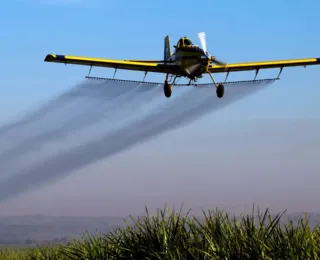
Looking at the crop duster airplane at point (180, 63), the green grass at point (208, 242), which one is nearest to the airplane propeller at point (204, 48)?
the crop duster airplane at point (180, 63)

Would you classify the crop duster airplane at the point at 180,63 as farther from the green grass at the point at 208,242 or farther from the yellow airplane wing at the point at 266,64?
the green grass at the point at 208,242

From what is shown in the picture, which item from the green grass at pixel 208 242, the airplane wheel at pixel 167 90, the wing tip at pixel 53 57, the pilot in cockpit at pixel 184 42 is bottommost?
the green grass at pixel 208 242

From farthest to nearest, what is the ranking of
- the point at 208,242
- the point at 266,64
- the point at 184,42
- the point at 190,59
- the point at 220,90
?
1. the point at 266,64
2. the point at 184,42
3. the point at 190,59
4. the point at 220,90
5. the point at 208,242

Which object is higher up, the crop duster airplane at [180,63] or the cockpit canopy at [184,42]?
the cockpit canopy at [184,42]

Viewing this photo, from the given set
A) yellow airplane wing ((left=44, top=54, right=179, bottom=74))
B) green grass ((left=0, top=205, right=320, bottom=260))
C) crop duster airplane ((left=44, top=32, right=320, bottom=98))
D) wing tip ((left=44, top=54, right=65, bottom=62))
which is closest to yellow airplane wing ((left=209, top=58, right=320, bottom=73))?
crop duster airplane ((left=44, top=32, right=320, bottom=98))

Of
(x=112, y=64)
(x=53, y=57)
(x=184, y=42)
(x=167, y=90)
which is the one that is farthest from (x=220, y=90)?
(x=53, y=57)

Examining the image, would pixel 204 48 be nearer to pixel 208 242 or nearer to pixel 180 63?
pixel 180 63

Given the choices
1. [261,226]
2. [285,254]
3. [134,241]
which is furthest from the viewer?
[134,241]

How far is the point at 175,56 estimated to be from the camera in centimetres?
4678

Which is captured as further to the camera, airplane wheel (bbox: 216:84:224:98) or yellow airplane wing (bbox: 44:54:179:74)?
yellow airplane wing (bbox: 44:54:179:74)

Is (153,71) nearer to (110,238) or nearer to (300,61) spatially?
(300,61)

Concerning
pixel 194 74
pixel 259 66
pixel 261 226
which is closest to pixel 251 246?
pixel 261 226

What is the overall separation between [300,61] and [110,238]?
40.0 meters

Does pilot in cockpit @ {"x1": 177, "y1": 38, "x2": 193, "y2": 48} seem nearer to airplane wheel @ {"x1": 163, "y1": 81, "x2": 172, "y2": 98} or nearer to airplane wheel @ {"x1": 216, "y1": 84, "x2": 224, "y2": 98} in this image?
airplane wheel @ {"x1": 163, "y1": 81, "x2": 172, "y2": 98}
